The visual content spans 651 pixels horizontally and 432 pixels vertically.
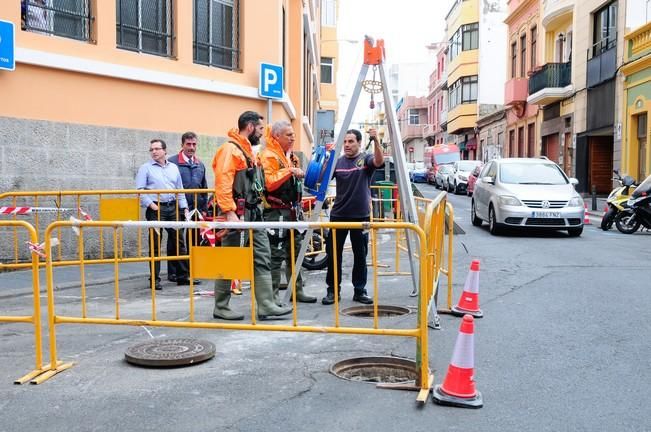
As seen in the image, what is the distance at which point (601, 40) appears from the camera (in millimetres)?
26141

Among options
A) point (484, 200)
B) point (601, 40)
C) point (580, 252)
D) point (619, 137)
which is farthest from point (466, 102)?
point (580, 252)

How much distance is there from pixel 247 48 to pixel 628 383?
1001cm

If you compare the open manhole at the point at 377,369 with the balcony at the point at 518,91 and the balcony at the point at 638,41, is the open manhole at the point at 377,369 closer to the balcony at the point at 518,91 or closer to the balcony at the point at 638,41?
the balcony at the point at 638,41

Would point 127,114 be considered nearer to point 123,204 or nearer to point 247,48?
point 123,204

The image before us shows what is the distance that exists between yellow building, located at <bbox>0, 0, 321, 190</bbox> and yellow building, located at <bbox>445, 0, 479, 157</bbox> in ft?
126

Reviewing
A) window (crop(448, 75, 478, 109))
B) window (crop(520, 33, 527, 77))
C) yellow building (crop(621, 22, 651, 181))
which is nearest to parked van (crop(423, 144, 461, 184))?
window (crop(520, 33, 527, 77))

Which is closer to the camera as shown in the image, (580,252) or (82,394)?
(82,394)

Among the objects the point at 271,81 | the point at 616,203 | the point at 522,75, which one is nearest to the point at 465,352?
the point at 271,81

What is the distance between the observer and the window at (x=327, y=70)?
43.6 meters

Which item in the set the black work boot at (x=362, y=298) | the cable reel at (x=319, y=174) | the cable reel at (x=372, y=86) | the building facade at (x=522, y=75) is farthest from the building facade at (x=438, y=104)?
the cable reel at (x=319, y=174)

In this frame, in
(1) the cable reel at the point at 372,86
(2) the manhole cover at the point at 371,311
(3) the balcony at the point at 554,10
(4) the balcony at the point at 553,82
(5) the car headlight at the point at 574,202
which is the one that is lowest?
(2) the manhole cover at the point at 371,311

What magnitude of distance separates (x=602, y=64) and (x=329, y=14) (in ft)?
69.5

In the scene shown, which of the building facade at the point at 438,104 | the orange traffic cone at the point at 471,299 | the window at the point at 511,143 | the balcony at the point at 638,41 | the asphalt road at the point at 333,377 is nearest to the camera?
the asphalt road at the point at 333,377

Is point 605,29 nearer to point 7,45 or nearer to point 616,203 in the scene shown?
point 616,203
